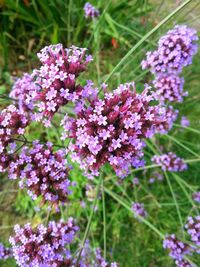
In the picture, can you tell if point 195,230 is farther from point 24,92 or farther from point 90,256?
point 24,92

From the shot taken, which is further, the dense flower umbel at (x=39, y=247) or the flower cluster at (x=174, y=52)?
the flower cluster at (x=174, y=52)

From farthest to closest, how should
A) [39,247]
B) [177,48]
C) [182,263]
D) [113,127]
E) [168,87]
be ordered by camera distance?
[168,87], [182,263], [177,48], [39,247], [113,127]

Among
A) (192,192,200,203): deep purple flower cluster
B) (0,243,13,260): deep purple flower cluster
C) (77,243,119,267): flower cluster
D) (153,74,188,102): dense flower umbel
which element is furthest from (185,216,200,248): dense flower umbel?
(0,243,13,260): deep purple flower cluster

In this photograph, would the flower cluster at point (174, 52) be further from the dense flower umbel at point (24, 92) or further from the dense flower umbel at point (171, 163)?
the dense flower umbel at point (24, 92)

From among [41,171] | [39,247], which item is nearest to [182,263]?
[39,247]

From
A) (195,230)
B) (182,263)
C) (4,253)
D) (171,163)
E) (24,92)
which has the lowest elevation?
(182,263)

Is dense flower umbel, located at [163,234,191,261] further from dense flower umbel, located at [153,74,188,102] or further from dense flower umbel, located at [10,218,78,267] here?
dense flower umbel, located at [153,74,188,102]

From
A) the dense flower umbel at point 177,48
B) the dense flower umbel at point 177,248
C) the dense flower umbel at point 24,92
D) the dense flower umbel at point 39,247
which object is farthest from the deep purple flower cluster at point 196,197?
the dense flower umbel at point 24,92

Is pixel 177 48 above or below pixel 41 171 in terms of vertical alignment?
above
